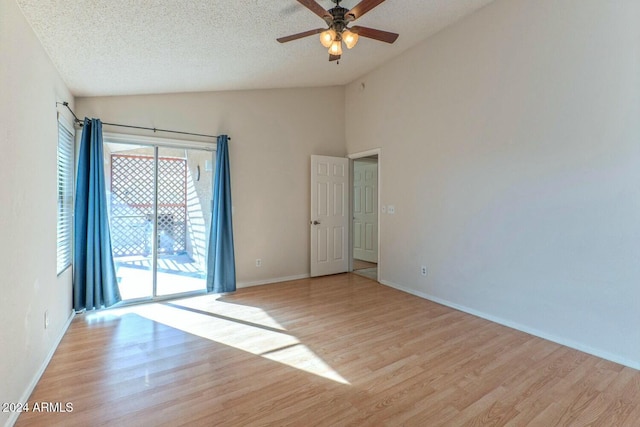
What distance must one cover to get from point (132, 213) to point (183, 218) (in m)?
0.59

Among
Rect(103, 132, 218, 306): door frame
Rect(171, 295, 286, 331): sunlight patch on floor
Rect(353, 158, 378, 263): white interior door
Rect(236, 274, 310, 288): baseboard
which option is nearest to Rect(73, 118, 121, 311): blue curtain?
Rect(103, 132, 218, 306): door frame

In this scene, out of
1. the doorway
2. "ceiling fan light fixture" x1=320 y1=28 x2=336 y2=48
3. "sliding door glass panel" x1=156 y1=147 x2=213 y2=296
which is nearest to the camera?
"ceiling fan light fixture" x1=320 y1=28 x2=336 y2=48

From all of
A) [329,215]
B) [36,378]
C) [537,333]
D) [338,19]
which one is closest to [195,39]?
[338,19]

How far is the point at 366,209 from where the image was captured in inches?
258

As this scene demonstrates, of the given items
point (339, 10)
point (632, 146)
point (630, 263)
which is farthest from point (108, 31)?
point (630, 263)

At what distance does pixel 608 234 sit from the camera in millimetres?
2514

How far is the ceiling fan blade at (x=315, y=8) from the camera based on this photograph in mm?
2084

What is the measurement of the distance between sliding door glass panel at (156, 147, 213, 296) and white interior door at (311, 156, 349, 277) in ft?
5.50

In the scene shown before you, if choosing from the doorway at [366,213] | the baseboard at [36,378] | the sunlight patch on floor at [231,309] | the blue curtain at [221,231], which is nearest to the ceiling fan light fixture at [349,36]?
the blue curtain at [221,231]

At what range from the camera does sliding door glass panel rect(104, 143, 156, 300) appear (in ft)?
12.0

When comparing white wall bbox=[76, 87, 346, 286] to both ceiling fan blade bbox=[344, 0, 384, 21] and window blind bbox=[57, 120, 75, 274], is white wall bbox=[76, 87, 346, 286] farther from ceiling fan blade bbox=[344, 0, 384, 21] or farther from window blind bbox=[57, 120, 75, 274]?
ceiling fan blade bbox=[344, 0, 384, 21]

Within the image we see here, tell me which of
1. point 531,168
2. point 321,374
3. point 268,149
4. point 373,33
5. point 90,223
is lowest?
point 321,374

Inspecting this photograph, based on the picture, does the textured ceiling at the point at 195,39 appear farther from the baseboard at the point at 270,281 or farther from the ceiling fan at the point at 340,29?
the baseboard at the point at 270,281

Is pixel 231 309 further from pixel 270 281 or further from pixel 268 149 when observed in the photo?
pixel 268 149
